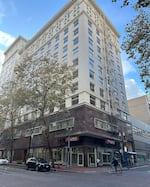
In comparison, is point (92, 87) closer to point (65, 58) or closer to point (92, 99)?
point (92, 99)

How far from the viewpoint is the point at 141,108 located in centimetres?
6041

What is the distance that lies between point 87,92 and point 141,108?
37.9m

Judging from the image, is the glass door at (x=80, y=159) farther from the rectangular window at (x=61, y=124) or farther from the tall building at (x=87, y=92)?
the rectangular window at (x=61, y=124)

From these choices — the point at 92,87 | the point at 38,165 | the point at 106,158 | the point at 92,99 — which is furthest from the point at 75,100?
the point at 38,165

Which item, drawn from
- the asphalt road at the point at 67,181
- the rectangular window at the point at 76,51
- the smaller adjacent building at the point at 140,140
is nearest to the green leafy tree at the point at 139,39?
the asphalt road at the point at 67,181

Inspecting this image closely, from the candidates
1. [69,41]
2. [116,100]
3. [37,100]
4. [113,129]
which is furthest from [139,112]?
[37,100]

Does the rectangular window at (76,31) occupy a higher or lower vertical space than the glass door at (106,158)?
higher

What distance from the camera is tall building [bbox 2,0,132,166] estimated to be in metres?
27.3

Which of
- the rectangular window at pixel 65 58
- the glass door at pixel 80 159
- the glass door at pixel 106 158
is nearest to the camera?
the glass door at pixel 80 159

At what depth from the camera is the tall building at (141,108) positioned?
58.8m

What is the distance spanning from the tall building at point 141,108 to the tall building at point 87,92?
2045 cm

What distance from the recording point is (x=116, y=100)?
38.2 meters

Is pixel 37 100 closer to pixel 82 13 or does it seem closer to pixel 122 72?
pixel 82 13

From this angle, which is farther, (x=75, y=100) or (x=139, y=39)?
(x=75, y=100)
